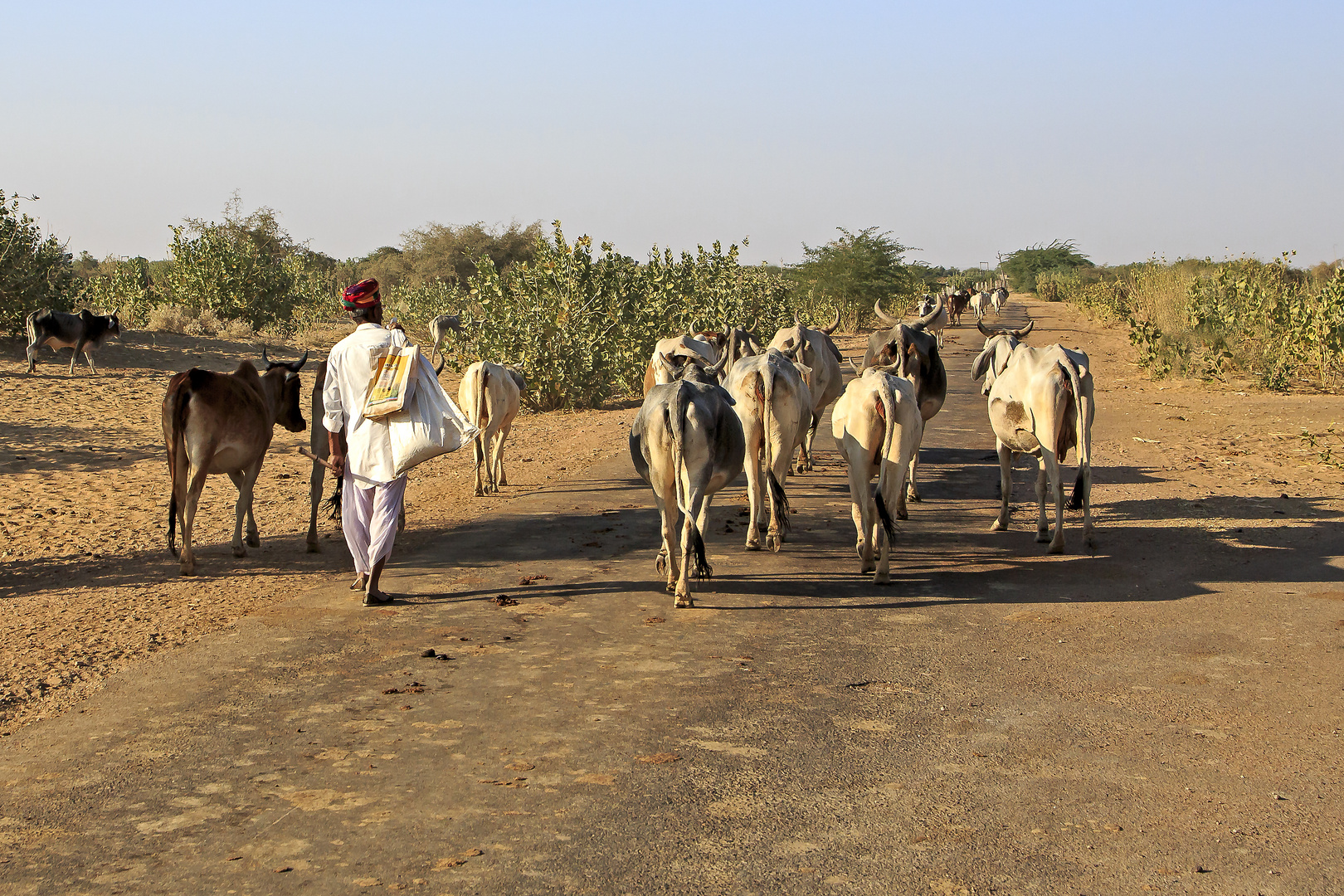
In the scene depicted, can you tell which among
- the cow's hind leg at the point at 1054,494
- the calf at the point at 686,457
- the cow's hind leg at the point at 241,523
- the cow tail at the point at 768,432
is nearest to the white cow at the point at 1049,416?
the cow's hind leg at the point at 1054,494

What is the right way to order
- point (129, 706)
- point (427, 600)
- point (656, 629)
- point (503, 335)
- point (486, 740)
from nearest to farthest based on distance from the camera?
point (486, 740), point (129, 706), point (656, 629), point (427, 600), point (503, 335)

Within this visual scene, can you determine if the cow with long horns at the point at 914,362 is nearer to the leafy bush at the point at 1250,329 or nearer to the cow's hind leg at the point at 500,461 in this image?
the cow's hind leg at the point at 500,461

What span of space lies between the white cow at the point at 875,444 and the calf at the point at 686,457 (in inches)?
36.4

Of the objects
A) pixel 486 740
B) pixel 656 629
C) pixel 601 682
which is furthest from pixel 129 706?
pixel 656 629

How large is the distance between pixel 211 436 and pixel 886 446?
16.3ft

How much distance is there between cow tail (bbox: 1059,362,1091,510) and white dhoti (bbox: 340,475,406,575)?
519 cm

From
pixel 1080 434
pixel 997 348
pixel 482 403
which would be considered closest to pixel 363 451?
pixel 482 403

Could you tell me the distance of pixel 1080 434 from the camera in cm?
848

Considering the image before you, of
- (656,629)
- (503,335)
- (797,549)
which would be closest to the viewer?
(656,629)

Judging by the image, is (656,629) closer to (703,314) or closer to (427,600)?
(427,600)

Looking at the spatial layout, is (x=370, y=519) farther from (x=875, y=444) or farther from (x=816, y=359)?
(x=816, y=359)

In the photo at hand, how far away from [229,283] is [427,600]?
22858mm

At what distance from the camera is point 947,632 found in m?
6.54

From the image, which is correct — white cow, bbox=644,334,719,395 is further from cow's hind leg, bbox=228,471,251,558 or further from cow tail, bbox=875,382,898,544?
cow's hind leg, bbox=228,471,251,558
